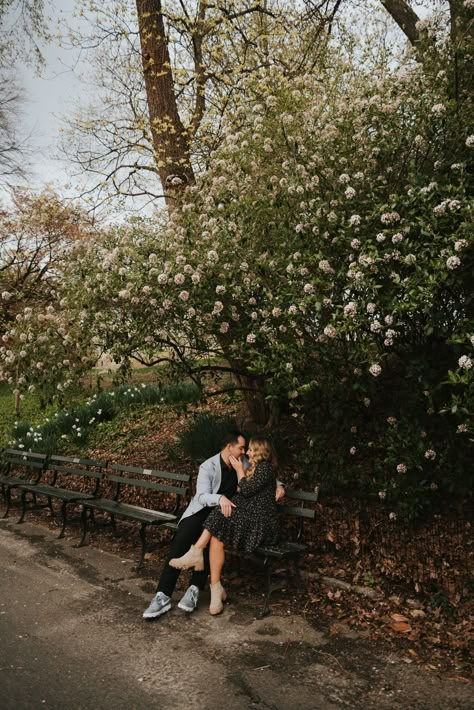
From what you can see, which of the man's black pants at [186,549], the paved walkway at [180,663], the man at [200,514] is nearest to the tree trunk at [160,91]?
the man at [200,514]

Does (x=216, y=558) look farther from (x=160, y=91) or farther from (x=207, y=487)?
→ (x=160, y=91)

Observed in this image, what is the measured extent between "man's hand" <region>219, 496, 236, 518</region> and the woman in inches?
1.3

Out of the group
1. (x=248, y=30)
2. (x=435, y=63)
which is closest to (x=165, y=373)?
(x=435, y=63)

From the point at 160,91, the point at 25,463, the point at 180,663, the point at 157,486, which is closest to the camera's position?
the point at 180,663

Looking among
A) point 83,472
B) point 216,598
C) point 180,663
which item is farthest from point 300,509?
point 83,472

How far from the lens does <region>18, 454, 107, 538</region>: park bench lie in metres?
7.26

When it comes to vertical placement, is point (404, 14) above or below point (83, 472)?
above

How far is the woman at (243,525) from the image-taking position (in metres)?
4.89

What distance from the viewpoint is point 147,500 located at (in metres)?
7.39

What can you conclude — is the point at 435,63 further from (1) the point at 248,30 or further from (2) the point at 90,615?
(1) the point at 248,30

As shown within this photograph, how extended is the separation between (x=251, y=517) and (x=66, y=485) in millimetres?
4691

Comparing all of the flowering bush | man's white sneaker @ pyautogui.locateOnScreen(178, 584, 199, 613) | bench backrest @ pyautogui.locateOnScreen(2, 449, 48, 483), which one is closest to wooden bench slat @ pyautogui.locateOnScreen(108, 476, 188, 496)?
the flowering bush

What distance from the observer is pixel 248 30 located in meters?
10.3

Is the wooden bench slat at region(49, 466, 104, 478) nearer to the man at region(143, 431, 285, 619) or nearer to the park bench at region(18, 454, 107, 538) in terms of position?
the park bench at region(18, 454, 107, 538)
